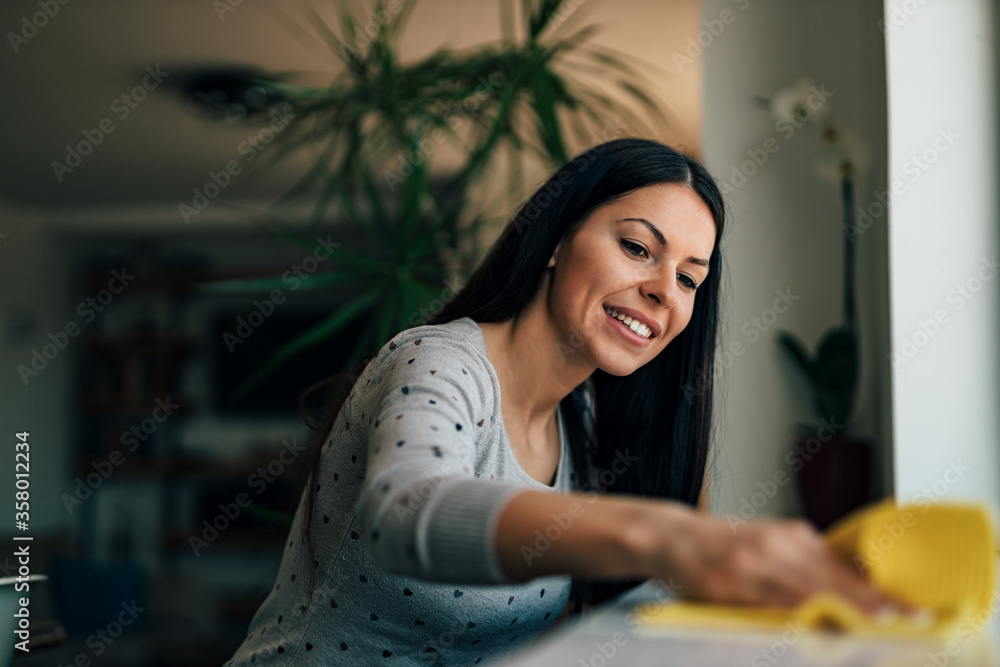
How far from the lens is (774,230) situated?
2.15 metres

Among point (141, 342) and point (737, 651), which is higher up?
point (141, 342)

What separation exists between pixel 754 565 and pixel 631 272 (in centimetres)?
62

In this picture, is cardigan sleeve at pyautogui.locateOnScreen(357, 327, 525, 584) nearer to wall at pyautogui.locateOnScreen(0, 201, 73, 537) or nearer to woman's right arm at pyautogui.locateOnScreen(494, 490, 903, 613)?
woman's right arm at pyautogui.locateOnScreen(494, 490, 903, 613)

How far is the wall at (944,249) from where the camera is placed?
1.61m

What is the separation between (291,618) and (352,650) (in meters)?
0.10

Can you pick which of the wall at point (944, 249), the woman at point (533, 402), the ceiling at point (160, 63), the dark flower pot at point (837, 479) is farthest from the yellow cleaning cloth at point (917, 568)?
the ceiling at point (160, 63)

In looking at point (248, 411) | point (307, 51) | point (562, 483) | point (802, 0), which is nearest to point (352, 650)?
point (562, 483)

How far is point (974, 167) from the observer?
1.62 m

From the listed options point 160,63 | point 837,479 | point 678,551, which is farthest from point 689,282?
point 160,63

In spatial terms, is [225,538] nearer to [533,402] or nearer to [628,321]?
[533,402]

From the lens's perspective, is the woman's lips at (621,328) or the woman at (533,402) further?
the woman's lips at (621,328)

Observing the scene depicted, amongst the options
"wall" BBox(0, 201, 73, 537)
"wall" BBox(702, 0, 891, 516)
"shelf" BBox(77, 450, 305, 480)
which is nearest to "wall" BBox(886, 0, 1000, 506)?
"wall" BBox(702, 0, 891, 516)

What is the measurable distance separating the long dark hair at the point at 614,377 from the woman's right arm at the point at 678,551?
55cm

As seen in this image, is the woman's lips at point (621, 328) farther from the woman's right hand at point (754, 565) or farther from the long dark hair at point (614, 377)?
the woman's right hand at point (754, 565)
